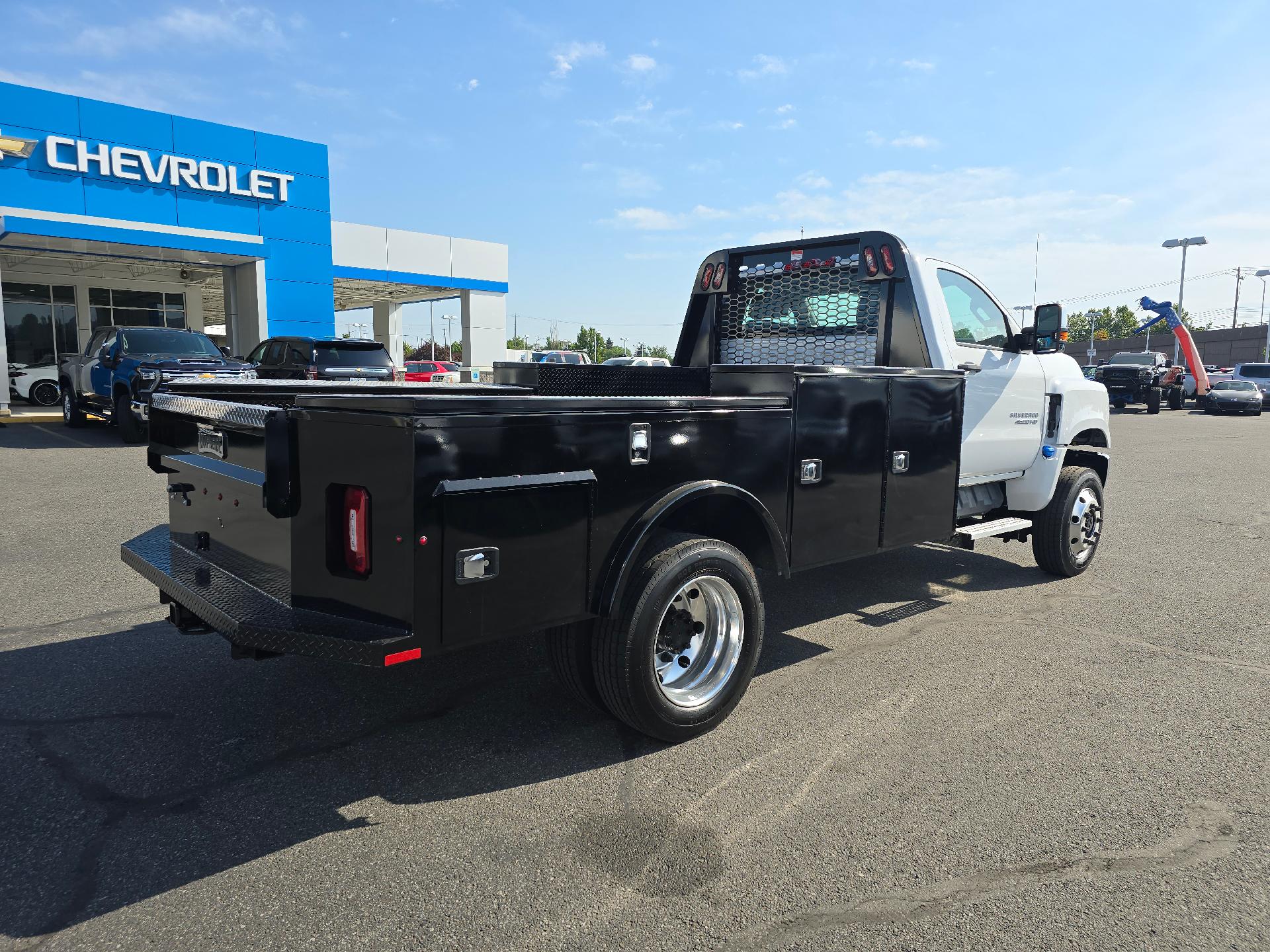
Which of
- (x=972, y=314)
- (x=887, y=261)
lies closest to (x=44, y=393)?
(x=887, y=261)

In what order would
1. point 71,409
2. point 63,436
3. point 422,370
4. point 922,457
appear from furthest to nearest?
point 422,370
point 71,409
point 63,436
point 922,457

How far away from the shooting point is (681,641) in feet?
12.2

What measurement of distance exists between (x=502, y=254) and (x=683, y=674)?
1452 inches

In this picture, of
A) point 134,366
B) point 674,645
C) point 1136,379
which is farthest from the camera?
point 1136,379

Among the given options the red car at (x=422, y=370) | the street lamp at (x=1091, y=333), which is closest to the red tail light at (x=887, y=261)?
the red car at (x=422, y=370)

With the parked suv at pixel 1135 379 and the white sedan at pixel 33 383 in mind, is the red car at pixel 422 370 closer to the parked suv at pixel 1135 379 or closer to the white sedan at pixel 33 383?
the white sedan at pixel 33 383

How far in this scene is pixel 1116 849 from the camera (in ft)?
9.59

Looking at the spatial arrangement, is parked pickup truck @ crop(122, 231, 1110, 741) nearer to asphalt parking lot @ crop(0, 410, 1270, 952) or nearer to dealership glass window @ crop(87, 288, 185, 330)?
asphalt parking lot @ crop(0, 410, 1270, 952)

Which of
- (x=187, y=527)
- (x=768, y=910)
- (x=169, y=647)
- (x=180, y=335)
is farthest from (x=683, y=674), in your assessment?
(x=180, y=335)

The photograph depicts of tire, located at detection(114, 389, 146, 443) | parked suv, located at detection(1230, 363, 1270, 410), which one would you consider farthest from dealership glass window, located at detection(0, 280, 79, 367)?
parked suv, located at detection(1230, 363, 1270, 410)

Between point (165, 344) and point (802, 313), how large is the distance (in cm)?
1311

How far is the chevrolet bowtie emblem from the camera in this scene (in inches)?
796

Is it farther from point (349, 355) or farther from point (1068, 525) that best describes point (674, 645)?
point (349, 355)

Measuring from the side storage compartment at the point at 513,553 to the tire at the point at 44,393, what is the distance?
2558cm
